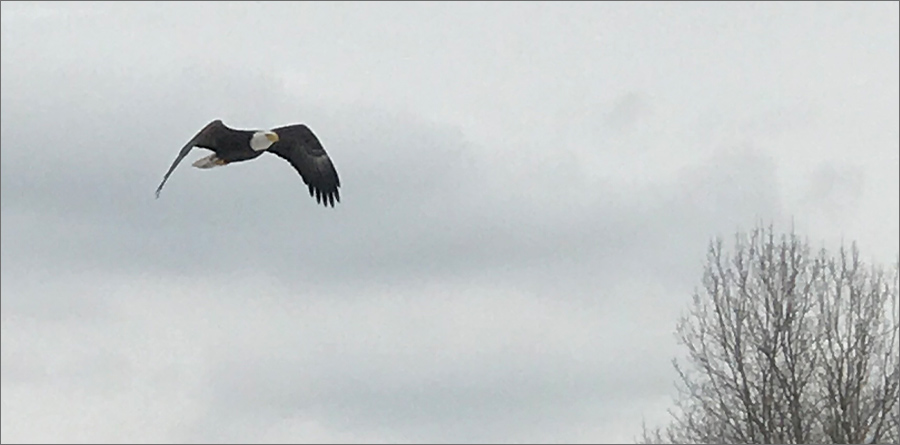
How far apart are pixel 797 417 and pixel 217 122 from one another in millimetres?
20316

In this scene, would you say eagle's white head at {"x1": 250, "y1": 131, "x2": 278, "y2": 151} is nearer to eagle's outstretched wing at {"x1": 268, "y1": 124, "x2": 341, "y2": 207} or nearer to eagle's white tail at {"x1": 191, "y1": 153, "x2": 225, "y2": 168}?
eagle's white tail at {"x1": 191, "y1": 153, "x2": 225, "y2": 168}

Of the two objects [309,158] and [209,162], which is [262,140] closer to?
[209,162]

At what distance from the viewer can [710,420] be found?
39250mm

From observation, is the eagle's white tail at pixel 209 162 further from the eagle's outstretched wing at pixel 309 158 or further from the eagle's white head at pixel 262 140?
the eagle's outstretched wing at pixel 309 158

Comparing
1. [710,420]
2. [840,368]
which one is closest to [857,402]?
[840,368]

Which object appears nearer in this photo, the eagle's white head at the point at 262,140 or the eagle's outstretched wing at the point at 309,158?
the eagle's white head at the point at 262,140

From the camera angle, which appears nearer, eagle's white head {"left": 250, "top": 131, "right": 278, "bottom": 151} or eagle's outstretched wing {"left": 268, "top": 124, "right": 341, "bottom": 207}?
eagle's white head {"left": 250, "top": 131, "right": 278, "bottom": 151}

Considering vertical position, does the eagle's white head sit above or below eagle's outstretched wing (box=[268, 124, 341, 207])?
below

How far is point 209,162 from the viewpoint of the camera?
19156mm

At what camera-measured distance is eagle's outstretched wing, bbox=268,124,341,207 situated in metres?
21.6

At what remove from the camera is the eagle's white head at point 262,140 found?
1936cm

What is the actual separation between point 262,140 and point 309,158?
87.1 inches

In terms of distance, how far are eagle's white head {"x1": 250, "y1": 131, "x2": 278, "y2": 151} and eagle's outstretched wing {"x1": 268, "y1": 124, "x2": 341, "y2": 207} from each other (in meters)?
1.89

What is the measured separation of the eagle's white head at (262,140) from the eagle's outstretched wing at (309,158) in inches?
74.6
